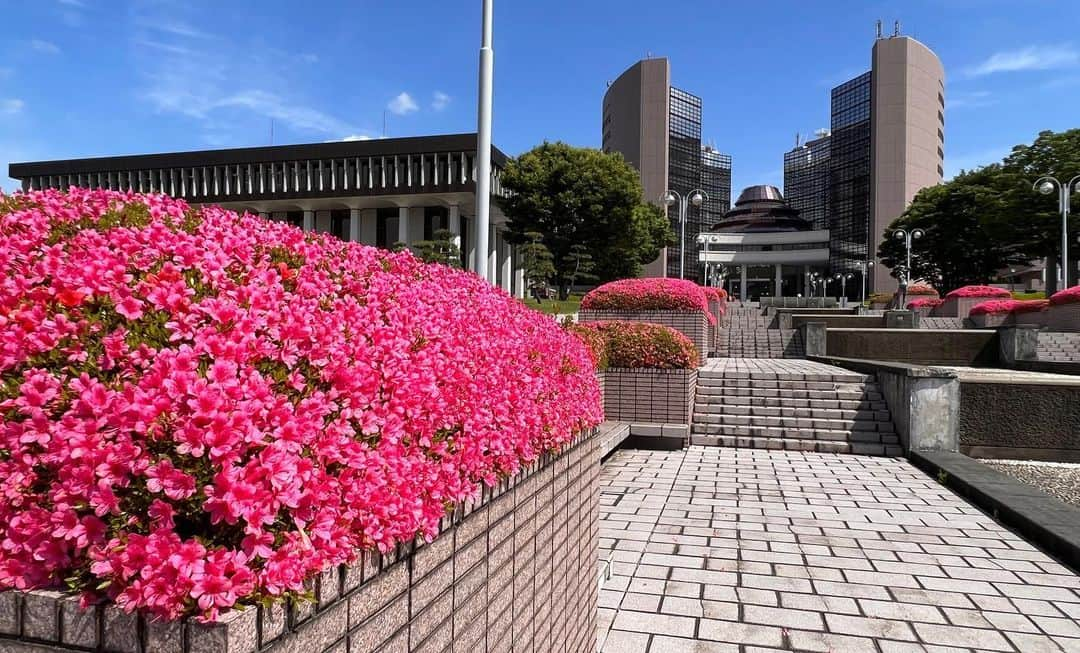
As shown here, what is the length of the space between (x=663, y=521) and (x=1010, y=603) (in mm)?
2772

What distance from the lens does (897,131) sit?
76.2 metres

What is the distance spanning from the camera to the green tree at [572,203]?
130 ft

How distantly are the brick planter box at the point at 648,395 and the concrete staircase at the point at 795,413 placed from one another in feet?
2.95

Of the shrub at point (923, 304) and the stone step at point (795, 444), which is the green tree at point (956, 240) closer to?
the shrub at point (923, 304)

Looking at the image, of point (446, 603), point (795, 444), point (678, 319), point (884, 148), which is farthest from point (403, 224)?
point (884, 148)

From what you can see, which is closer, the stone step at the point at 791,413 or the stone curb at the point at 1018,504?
the stone curb at the point at 1018,504

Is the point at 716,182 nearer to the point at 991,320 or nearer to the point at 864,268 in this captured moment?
the point at 864,268

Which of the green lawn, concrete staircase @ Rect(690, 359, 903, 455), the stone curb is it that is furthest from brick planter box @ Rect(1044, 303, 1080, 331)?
the stone curb

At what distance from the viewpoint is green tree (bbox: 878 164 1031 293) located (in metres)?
47.9

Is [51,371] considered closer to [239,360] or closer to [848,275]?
[239,360]

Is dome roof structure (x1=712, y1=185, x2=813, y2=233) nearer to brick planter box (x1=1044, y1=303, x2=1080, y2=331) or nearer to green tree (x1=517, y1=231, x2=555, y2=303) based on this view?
green tree (x1=517, y1=231, x2=555, y2=303)

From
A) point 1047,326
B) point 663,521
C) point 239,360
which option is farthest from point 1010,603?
point 1047,326

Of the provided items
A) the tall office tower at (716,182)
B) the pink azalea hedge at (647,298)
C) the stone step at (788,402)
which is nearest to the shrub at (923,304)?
the pink azalea hedge at (647,298)

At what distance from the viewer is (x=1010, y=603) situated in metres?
4.26
